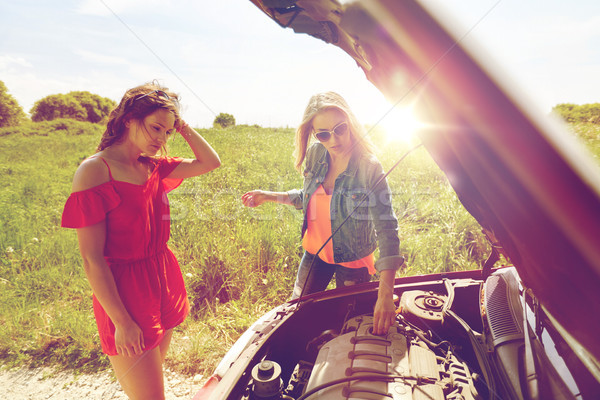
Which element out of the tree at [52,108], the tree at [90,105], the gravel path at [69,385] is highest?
the tree at [90,105]

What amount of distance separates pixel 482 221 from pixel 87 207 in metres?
1.53

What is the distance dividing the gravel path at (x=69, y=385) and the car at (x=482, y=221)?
1.58 meters

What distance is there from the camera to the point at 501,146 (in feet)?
1.96

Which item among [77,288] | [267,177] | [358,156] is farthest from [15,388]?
[267,177]

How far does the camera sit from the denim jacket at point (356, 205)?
1771 millimetres

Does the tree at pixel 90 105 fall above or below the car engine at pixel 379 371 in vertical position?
above

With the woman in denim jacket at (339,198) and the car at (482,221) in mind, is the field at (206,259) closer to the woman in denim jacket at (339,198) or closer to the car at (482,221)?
the woman in denim jacket at (339,198)

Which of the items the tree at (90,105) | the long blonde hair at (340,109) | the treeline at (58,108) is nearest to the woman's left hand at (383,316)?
the long blonde hair at (340,109)

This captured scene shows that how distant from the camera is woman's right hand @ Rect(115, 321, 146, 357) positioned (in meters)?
1.44

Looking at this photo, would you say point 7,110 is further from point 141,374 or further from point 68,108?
point 141,374

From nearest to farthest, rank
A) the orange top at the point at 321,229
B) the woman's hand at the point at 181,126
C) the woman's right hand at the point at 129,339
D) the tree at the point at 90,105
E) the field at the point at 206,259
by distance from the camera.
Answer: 1. the woman's right hand at the point at 129,339
2. the woman's hand at the point at 181,126
3. the orange top at the point at 321,229
4. the field at the point at 206,259
5. the tree at the point at 90,105

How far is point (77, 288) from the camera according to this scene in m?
3.58

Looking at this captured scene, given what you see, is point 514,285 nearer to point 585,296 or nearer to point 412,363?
point 412,363

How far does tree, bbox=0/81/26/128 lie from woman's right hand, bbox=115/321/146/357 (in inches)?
1870
